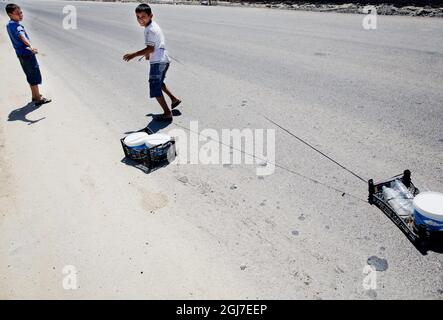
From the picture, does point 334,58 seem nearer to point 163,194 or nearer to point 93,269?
point 163,194

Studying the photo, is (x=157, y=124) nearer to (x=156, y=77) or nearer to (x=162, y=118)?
(x=162, y=118)

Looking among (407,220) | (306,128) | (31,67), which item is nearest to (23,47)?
(31,67)

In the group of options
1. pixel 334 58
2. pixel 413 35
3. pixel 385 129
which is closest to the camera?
pixel 385 129

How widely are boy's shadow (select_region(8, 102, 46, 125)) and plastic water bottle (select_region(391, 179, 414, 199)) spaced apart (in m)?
6.76

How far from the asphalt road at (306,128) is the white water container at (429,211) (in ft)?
0.83

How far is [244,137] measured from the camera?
567 cm

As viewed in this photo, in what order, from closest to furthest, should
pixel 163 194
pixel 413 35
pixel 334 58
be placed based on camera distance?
pixel 163 194
pixel 334 58
pixel 413 35

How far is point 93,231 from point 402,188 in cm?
364

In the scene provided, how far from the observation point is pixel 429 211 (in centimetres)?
321

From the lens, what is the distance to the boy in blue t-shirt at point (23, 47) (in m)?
6.93

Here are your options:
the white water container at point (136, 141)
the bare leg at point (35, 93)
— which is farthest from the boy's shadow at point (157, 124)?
the bare leg at point (35, 93)

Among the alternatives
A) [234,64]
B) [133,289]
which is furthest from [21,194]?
[234,64]

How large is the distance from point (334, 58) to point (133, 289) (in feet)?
27.8
